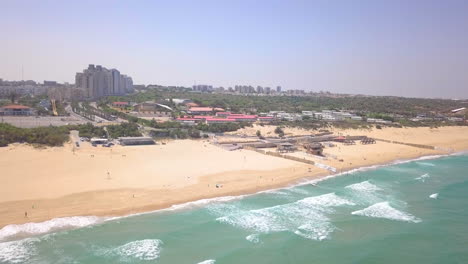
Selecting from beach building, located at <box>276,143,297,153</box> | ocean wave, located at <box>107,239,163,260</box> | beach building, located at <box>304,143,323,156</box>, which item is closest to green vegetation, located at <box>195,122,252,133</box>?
beach building, located at <box>276,143,297,153</box>

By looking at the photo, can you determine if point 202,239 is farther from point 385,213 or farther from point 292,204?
point 385,213

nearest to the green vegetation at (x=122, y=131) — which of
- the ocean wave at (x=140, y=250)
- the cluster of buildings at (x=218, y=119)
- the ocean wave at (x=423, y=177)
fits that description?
the cluster of buildings at (x=218, y=119)

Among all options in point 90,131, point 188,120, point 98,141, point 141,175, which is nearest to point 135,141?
point 98,141

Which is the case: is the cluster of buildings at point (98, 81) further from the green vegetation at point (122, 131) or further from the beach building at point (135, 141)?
the beach building at point (135, 141)

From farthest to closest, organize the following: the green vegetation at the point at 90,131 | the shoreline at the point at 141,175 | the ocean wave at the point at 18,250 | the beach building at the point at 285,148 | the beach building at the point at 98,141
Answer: the green vegetation at the point at 90,131, the beach building at the point at 285,148, the beach building at the point at 98,141, the shoreline at the point at 141,175, the ocean wave at the point at 18,250

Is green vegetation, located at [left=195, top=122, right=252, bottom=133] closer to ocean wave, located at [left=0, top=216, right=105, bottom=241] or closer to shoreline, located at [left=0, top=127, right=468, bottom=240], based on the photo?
shoreline, located at [left=0, top=127, right=468, bottom=240]

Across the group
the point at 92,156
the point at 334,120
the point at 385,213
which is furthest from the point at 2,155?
the point at 334,120
